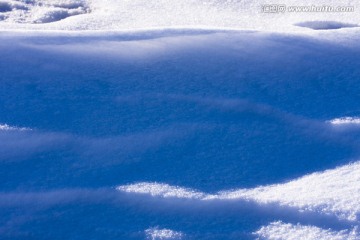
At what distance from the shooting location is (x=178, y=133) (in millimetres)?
1430

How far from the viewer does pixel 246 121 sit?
1.49 metres

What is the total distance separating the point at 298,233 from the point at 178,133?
0.43m

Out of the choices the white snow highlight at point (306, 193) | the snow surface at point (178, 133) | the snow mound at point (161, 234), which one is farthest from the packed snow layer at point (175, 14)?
the snow mound at point (161, 234)

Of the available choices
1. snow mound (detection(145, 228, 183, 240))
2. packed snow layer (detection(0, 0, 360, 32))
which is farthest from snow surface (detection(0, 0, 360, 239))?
packed snow layer (detection(0, 0, 360, 32))

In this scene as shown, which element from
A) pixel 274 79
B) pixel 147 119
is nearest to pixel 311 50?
pixel 274 79

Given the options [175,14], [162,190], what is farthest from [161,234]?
[175,14]

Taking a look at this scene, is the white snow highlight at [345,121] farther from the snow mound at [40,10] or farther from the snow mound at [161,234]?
the snow mound at [40,10]

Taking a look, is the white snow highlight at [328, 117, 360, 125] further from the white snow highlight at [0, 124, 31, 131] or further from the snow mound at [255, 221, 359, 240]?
the white snow highlight at [0, 124, 31, 131]

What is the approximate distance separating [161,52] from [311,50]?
507mm

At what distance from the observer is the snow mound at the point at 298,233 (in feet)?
3.87

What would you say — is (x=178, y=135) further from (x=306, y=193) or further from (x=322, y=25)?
(x=322, y=25)

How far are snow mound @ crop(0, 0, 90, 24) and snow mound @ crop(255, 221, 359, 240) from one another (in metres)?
1.32

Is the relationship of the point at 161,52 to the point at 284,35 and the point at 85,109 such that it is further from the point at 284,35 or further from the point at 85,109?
the point at 284,35

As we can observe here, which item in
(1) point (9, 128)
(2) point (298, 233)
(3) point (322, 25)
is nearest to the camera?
(2) point (298, 233)
